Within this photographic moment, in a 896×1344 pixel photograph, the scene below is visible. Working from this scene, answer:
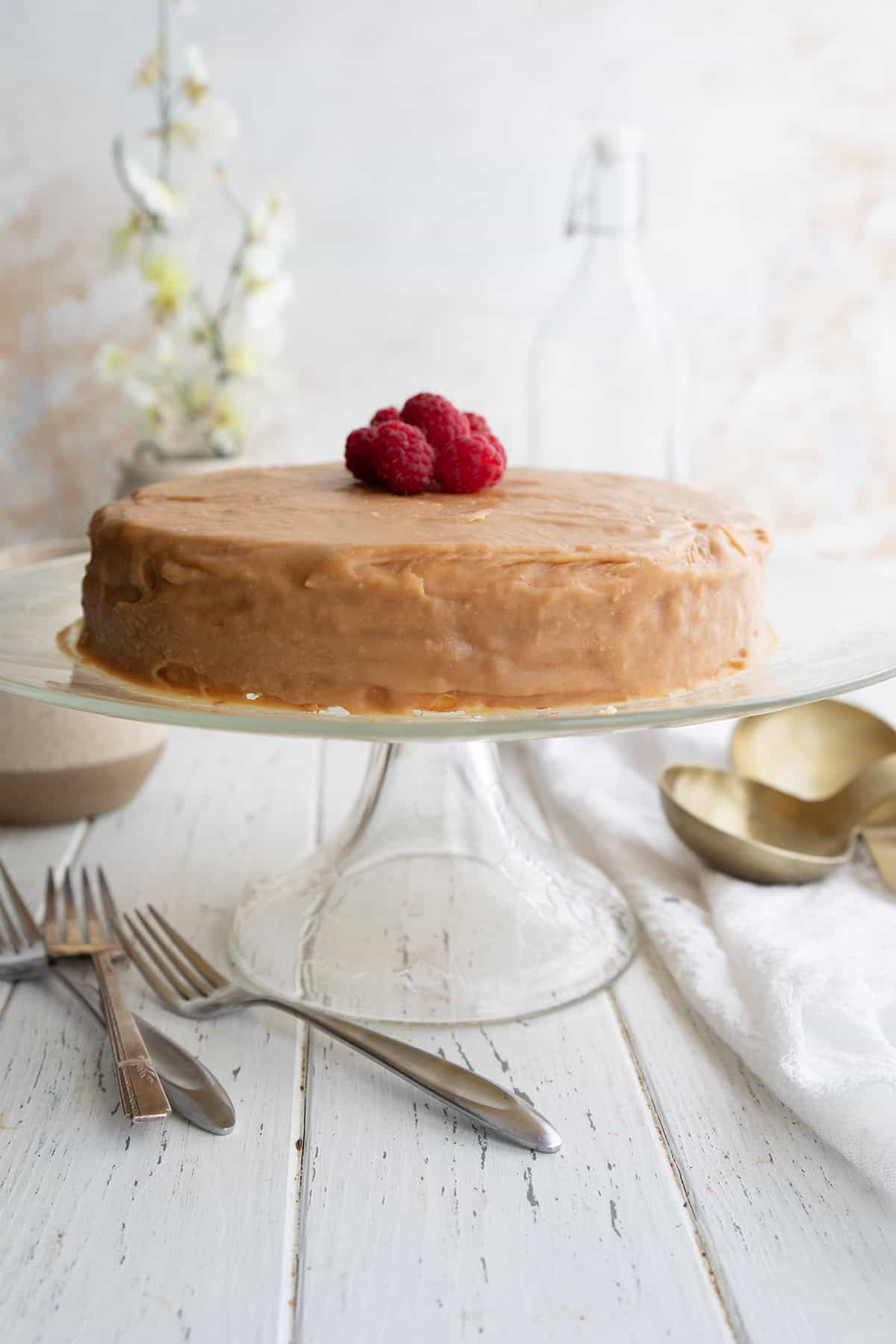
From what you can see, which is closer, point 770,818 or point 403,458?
point 403,458

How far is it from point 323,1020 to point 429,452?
495mm

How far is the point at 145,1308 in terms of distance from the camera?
2.37 ft

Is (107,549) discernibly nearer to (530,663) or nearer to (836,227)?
(530,663)

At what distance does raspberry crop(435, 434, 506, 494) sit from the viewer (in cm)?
115

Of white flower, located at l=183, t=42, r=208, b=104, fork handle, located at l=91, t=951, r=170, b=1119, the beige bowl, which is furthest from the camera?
white flower, located at l=183, t=42, r=208, b=104

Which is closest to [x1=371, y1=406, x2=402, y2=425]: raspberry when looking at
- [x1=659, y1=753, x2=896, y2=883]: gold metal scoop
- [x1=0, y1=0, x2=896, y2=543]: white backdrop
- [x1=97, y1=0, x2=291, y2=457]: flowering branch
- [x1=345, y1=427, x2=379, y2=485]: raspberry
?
[x1=345, y1=427, x2=379, y2=485]: raspberry

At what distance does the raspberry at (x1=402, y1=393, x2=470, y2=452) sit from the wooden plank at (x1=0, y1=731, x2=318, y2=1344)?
488mm

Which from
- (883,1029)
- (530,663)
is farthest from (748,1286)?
(530,663)

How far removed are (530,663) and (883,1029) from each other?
0.37 metres

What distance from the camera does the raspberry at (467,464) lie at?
1151 mm

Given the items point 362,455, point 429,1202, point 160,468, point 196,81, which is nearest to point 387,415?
point 362,455

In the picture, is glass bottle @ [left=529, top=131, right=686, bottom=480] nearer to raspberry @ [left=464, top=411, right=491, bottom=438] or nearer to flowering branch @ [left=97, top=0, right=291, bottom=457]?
flowering branch @ [left=97, top=0, right=291, bottom=457]

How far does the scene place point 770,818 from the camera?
1.32m

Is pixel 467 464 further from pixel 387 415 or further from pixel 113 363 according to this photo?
pixel 113 363
